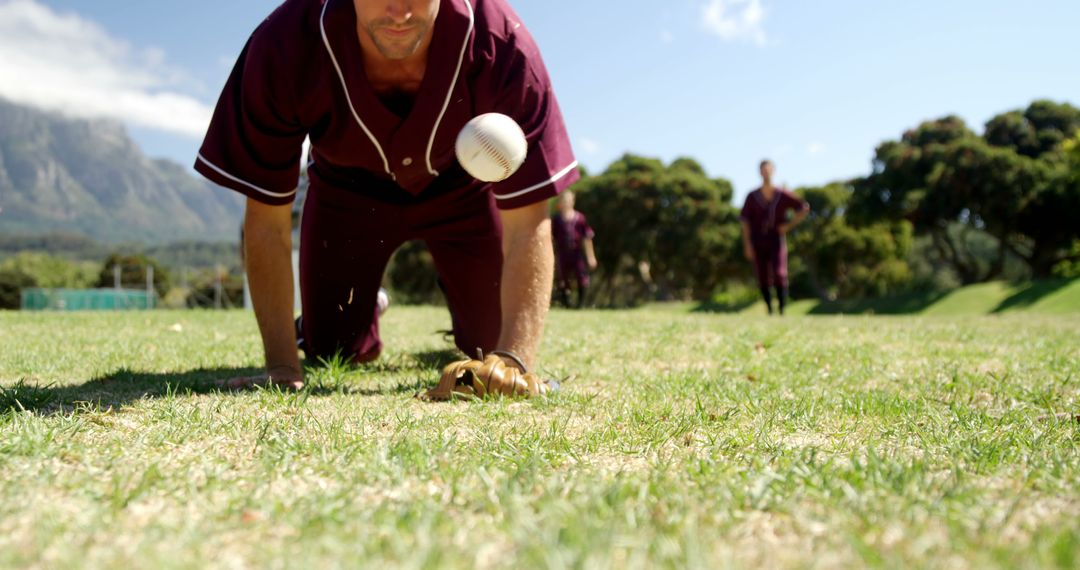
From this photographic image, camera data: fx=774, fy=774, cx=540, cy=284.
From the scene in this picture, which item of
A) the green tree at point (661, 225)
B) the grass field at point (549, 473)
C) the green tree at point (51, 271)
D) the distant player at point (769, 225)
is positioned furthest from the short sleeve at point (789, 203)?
the green tree at point (51, 271)

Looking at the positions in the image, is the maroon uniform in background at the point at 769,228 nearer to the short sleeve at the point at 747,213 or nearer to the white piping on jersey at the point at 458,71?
the short sleeve at the point at 747,213

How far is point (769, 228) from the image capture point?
12.2 metres

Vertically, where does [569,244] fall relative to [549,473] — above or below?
above

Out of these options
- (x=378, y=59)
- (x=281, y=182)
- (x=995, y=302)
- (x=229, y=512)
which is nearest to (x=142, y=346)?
(x=281, y=182)

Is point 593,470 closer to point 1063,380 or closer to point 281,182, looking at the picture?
point 281,182

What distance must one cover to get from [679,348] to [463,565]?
426 cm

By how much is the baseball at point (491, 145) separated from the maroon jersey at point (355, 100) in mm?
314

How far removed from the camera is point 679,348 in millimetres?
5312

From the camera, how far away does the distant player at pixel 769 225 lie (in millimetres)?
12211

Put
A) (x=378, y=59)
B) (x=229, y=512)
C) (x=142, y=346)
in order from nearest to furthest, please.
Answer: (x=229, y=512)
(x=378, y=59)
(x=142, y=346)

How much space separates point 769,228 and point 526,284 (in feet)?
31.9

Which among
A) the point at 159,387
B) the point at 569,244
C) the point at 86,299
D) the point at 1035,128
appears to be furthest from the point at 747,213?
the point at 86,299

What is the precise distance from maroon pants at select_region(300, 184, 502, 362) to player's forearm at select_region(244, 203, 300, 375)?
0.68m

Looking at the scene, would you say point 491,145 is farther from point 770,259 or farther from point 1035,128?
point 1035,128
